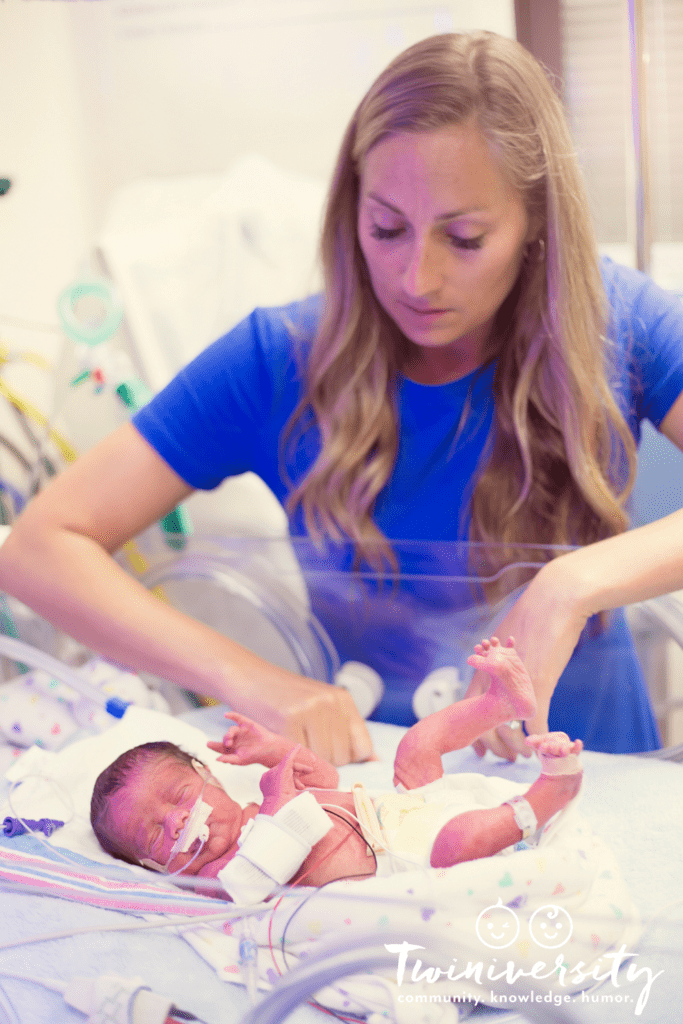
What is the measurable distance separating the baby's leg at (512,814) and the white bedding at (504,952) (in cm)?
5

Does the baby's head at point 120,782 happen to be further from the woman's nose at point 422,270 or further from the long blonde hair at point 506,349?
the woman's nose at point 422,270

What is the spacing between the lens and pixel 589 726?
906mm

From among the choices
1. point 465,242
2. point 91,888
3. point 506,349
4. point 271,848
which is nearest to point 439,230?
point 465,242

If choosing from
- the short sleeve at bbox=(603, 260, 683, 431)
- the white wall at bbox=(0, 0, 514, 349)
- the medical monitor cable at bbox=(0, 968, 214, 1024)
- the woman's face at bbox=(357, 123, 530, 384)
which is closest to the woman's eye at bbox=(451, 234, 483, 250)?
the woman's face at bbox=(357, 123, 530, 384)

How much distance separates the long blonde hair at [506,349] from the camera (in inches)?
32.8

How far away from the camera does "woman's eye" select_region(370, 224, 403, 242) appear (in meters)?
0.87

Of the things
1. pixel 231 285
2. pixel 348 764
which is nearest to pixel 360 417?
pixel 348 764

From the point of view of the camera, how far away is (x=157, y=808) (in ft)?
2.58

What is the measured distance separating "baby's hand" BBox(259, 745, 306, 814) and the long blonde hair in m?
0.34

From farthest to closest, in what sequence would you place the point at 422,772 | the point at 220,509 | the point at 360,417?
1. the point at 220,509
2. the point at 360,417
3. the point at 422,772

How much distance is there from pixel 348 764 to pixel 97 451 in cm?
48

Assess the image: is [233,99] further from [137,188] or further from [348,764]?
[348,764]

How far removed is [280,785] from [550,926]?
0.80ft

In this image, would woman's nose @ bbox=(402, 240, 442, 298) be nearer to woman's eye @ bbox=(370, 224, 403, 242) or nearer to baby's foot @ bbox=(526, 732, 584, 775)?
woman's eye @ bbox=(370, 224, 403, 242)
